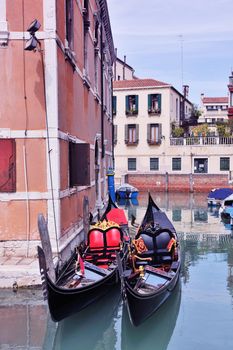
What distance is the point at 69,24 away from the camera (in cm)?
640

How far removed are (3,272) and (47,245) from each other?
82 centimetres

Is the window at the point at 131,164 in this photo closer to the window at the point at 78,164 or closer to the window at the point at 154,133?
the window at the point at 154,133

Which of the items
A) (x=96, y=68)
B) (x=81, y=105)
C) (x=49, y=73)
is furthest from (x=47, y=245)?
(x=96, y=68)

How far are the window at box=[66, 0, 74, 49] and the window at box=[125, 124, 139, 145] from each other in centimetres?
1502

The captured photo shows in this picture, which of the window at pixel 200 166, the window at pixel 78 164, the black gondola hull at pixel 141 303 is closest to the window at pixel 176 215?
the window at pixel 200 166

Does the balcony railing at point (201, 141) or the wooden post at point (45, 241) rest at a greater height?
the balcony railing at point (201, 141)

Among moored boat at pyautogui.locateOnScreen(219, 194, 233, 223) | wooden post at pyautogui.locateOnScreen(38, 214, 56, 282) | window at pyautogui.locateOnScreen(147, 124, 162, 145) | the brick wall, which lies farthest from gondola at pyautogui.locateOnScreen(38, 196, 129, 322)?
window at pyautogui.locateOnScreen(147, 124, 162, 145)

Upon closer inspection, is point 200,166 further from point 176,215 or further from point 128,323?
point 128,323

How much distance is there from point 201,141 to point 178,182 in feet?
6.83

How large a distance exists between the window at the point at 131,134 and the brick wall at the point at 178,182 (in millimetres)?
1786

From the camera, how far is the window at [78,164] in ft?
20.4

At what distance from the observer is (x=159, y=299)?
4484mm

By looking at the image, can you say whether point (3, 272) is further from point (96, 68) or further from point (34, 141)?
point (96, 68)

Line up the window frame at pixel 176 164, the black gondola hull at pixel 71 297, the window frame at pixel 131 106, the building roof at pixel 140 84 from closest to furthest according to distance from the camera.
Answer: the black gondola hull at pixel 71 297 → the window frame at pixel 176 164 → the building roof at pixel 140 84 → the window frame at pixel 131 106
